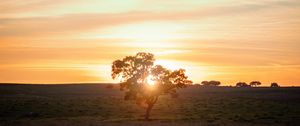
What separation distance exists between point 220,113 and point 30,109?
3306 cm

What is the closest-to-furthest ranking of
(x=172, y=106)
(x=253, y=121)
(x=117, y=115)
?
(x=253, y=121)
(x=117, y=115)
(x=172, y=106)

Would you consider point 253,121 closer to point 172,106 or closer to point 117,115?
point 117,115

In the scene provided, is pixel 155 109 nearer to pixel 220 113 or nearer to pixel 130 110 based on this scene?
pixel 130 110

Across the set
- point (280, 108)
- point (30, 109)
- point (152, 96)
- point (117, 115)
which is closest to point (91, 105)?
point (30, 109)

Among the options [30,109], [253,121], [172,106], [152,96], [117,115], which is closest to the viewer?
[253,121]

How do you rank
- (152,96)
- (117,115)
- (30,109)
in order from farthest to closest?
(30,109) → (117,115) → (152,96)

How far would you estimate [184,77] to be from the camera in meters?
79.9

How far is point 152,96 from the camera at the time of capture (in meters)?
78.3

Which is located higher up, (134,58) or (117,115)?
(134,58)

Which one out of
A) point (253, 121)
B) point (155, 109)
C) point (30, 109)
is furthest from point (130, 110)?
point (253, 121)

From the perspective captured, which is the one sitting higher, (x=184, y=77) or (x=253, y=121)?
(x=184, y=77)

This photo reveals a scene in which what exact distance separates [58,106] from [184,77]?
30.2 m

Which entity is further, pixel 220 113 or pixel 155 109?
pixel 155 109

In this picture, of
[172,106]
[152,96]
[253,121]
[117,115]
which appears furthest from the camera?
[172,106]
